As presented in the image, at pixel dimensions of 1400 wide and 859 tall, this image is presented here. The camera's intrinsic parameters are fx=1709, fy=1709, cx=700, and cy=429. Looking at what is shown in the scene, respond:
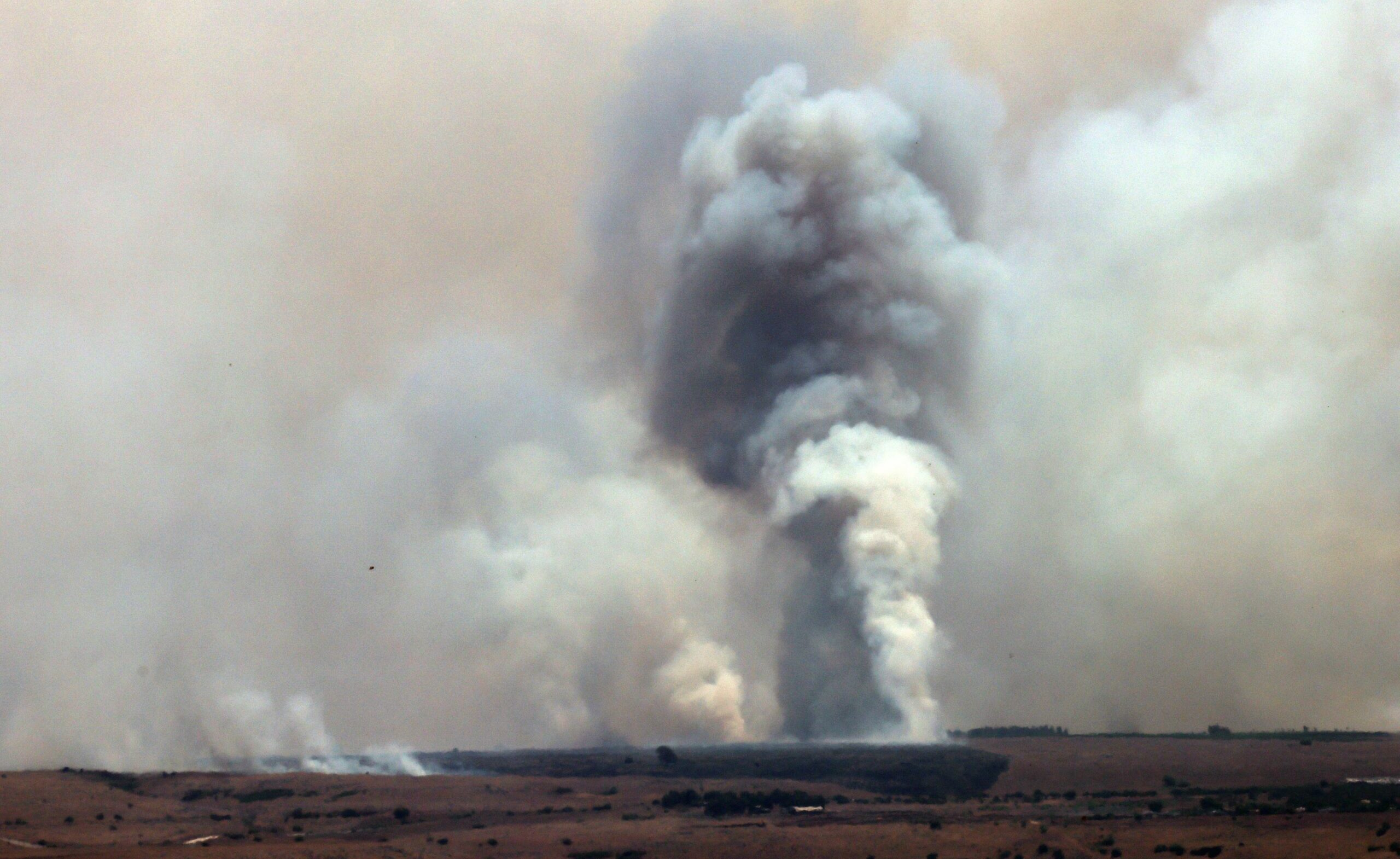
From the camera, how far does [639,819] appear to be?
84812 mm

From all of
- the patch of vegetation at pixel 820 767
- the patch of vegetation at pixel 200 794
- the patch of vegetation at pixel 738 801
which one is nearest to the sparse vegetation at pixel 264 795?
the patch of vegetation at pixel 200 794

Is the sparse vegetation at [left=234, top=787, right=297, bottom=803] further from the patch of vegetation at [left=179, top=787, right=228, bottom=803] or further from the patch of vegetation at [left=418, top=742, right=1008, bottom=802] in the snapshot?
the patch of vegetation at [left=418, top=742, right=1008, bottom=802]

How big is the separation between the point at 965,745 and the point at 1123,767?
35.8ft

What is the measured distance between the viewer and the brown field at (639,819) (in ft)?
246

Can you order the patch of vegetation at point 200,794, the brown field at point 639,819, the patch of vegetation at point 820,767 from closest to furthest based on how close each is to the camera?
the brown field at point 639,819
the patch of vegetation at point 200,794
the patch of vegetation at point 820,767

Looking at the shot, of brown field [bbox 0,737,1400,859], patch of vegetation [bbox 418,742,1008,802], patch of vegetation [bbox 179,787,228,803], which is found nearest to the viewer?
brown field [bbox 0,737,1400,859]

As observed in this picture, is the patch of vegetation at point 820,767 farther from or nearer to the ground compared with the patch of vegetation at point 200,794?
farther from the ground

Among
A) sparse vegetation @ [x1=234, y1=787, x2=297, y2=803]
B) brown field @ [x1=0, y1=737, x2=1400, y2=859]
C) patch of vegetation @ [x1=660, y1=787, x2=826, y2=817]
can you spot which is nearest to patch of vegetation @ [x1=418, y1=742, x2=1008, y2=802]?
brown field @ [x1=0, y1=737, x2=1400, y2=859]

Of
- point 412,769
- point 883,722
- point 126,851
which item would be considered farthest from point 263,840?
point 883,722

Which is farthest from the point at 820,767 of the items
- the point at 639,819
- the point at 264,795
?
the point at 264,795

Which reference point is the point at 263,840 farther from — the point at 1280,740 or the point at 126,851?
the point at 1280,740

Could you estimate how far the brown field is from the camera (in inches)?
2955

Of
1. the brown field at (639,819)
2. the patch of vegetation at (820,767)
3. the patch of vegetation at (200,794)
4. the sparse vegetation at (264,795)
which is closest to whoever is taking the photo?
the brown field at (639,819)

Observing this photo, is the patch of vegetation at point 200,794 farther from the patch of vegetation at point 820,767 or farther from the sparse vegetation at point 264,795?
the patch of vegetation at point 820,767
